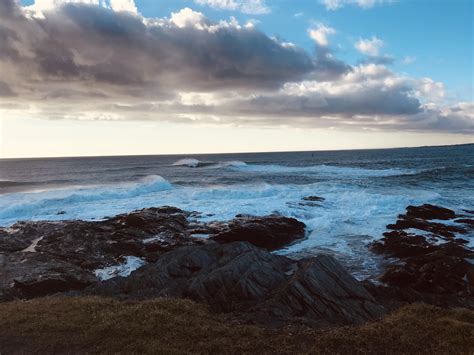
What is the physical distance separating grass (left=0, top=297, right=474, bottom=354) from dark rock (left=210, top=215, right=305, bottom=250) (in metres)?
14.8

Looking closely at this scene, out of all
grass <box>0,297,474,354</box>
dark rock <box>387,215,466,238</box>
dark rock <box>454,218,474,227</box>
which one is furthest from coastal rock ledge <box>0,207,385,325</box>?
dark rock <box>454,218,474,227</box>

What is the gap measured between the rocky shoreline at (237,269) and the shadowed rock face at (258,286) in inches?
1.6

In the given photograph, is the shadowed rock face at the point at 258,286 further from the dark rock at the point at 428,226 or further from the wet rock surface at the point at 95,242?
the dark rock at the point at 428,226

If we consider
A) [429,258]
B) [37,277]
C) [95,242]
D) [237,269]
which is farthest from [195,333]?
[95,242]

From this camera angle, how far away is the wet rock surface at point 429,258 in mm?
16125

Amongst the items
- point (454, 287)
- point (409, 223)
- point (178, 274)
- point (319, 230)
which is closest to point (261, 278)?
point (178, 274)

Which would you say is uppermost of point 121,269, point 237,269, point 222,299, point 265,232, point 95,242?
point 237,269

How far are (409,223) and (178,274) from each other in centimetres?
2072

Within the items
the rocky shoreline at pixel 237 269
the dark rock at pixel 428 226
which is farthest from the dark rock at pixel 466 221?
the dark rock at pixel 428 226

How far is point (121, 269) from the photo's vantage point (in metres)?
21.2

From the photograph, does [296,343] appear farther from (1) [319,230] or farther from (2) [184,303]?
(1) [319,230]

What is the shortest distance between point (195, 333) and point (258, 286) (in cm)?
430

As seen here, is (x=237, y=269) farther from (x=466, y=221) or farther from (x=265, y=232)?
(x=466, y=221)

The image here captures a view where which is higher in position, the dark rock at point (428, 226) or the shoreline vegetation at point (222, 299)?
the shoreline vegetation at point (222, 299)
